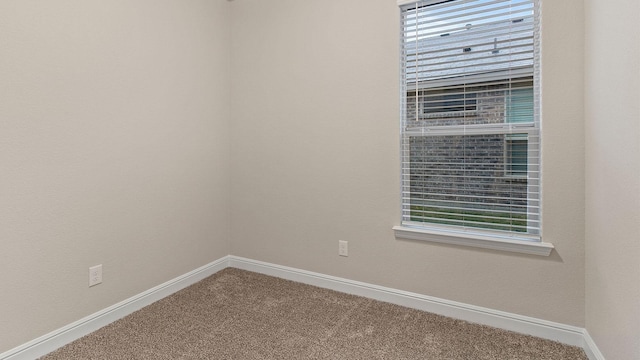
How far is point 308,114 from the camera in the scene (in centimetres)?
262

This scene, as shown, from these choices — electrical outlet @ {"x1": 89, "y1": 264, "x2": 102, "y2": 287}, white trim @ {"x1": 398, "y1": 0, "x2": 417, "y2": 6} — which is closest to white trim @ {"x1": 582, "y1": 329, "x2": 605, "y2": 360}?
white trim @ {"x1": 398, "y1": 0, "x2": 417, "y2": 6}

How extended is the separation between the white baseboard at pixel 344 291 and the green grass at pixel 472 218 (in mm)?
507

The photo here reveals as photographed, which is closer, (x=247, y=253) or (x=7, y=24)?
(x=7, y=24)

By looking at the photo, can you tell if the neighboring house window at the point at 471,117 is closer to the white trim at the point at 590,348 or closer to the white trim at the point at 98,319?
the white trim at the point at 590,348

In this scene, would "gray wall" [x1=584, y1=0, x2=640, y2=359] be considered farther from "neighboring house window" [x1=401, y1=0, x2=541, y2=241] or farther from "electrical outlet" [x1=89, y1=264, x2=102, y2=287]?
"electrical outlet" [x1=89, y1=264, x2=102, y2=287]

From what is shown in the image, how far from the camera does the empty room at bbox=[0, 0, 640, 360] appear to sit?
5.39 ft

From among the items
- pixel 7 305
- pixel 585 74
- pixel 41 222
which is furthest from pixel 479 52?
pixel 7 305

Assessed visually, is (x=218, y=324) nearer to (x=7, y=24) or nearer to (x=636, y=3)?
(x=7, y=24)

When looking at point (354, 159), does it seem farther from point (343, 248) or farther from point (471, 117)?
point (471, 117)

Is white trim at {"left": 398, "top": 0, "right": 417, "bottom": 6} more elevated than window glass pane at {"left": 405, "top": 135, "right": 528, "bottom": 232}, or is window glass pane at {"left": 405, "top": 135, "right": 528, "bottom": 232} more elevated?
white trim at {"left": 398, "top": 0, "right": 417, "bottom": 6}

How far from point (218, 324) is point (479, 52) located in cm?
230

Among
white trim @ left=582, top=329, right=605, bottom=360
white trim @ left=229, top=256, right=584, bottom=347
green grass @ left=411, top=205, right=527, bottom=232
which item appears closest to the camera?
white trim @ left=582, top=329, right=605, bottom=360

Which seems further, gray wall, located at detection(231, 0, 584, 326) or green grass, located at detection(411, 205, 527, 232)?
green grass, located at detection(411, 205, 527, 232)

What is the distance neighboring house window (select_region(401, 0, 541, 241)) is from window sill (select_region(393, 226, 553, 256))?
50mm
